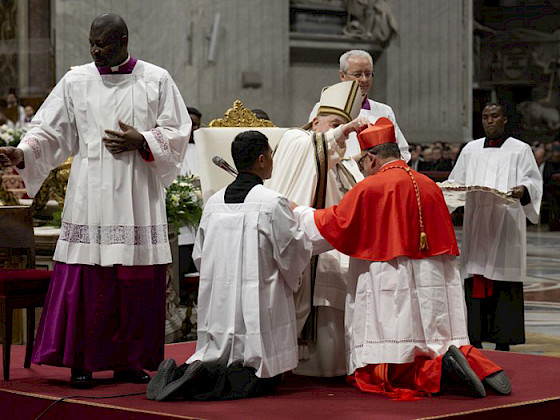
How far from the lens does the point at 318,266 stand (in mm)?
6238

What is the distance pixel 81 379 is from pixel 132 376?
297 mm

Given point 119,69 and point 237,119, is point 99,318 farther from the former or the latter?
point 237,119

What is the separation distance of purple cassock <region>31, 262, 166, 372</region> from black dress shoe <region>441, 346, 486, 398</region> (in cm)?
157

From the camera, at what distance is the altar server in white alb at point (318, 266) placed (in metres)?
6.19

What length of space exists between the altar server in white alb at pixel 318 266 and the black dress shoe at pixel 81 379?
46.9 inches

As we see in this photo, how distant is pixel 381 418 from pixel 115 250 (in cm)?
169

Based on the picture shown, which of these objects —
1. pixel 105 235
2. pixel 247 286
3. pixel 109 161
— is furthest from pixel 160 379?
pixel 109 161

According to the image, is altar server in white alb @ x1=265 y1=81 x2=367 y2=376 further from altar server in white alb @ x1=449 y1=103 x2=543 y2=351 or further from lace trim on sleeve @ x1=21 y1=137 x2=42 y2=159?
altar server in white alb @ x1=449 y1=103 x2=543 y2=351

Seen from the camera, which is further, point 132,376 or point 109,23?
point 132,376

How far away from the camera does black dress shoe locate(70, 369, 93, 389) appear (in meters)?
5.79

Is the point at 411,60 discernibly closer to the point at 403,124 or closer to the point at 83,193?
the point at 403,124

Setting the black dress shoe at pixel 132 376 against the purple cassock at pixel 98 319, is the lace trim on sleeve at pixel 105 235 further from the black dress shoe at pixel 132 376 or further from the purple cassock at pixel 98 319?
the black dress shoe at pixel 132 376

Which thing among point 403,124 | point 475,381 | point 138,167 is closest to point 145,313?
point 138,167

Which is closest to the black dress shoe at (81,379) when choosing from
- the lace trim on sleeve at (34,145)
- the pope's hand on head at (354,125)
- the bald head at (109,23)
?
the lace trim on sleeve at (34,145)
